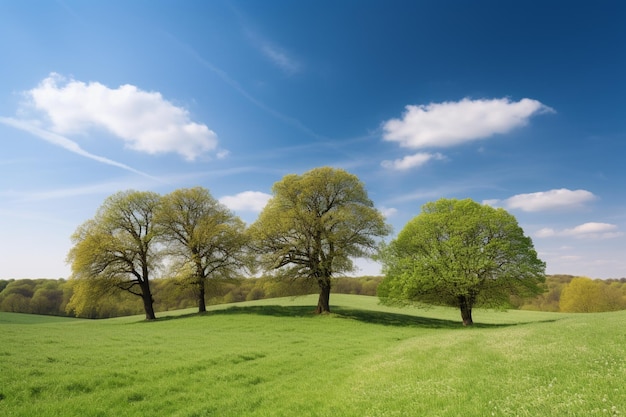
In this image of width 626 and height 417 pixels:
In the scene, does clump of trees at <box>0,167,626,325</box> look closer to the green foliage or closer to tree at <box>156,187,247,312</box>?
tree at <box>156,187,247,312</box>

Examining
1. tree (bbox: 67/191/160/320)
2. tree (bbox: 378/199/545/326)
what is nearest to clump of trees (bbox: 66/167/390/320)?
tree (bbox: 67/191/160/320)

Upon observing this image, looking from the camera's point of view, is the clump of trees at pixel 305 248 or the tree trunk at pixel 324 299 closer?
the clump of trees at pixel 305 248

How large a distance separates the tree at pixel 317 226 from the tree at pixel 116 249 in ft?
54.4

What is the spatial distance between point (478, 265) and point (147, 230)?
43.6m

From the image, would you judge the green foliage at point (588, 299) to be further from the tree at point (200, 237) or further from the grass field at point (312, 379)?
the grass field at point (312, 379)

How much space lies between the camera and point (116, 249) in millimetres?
46656

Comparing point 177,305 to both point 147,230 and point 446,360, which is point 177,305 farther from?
point 446,360

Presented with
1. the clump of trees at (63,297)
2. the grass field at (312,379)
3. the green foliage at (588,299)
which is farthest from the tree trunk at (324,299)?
the green foliage at (588,299)

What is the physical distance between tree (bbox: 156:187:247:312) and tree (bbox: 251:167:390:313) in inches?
199

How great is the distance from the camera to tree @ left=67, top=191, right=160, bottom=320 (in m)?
45.7

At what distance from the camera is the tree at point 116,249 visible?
45688 mm

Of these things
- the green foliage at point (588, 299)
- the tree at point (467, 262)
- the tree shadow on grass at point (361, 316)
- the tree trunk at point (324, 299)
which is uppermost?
the tree at point (467, 262)

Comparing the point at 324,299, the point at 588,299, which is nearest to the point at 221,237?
the point at 324,299

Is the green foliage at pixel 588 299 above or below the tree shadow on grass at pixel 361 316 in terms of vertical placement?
below
